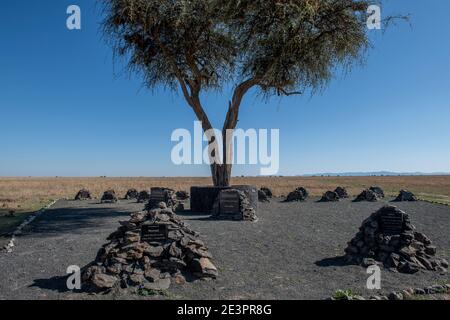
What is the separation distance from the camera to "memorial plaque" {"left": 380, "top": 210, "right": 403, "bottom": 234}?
36.1ft

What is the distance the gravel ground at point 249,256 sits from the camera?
27.6 feet

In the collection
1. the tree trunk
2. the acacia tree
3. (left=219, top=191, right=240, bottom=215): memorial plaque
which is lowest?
(left=219, top=191, right=240, bottom=215): memorial plaque

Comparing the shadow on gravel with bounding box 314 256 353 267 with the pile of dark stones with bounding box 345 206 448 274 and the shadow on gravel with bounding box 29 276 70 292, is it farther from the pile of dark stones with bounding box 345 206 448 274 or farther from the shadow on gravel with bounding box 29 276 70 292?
the shadow on gravel with bounding box 29 276 70 292

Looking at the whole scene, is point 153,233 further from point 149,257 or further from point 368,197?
point 368,197

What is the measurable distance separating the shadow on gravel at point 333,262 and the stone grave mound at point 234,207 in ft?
26.5

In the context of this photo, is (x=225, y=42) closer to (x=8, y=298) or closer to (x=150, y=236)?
(x=150, y=236)

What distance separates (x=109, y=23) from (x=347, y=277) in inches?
774

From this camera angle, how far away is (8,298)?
25.8 feet

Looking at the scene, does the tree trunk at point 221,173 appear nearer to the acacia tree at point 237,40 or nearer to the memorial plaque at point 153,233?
the acacia tree at point 237,40

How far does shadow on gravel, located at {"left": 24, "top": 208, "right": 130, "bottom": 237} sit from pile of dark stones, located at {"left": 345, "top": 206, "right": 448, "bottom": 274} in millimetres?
10583

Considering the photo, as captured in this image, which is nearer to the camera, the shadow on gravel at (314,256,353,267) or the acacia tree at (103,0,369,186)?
the shadow on gravel at (314,256,353,267)

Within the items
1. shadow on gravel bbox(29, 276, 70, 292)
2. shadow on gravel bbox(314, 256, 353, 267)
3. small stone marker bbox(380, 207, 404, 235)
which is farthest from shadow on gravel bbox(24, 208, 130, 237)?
small stone marker bbox(380, 207, 404, 235)
